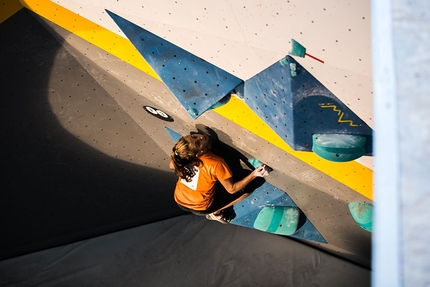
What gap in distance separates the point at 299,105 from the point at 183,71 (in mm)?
568

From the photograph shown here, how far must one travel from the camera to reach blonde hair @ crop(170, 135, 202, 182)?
2606mm

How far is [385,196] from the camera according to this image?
2.27ft

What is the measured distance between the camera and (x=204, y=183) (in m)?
2.70

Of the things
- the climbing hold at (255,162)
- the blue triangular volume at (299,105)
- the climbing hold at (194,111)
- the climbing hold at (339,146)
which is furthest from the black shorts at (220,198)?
the climbing hold at (339,146)

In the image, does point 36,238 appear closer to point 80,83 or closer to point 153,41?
point 80,83

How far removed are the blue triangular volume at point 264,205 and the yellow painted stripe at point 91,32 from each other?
0.68m

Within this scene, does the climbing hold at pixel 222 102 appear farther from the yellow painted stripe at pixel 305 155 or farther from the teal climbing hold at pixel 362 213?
the teal climbing hold at pixel 362 213

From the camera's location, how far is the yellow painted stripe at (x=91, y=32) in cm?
224

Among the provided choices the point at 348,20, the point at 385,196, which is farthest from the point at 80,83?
the point at 385,196

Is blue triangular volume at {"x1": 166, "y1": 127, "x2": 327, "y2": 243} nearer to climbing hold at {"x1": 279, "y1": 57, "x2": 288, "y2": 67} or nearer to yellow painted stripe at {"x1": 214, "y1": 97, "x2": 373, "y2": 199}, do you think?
yellow painted stripe at {"x1": 214, "y1": 97, "x2": 373, "y2": 199}

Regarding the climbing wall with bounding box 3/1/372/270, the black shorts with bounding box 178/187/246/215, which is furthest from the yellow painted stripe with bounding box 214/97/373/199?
the black shorts with bounding box 178/187/246/215

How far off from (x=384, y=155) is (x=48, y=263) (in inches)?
130

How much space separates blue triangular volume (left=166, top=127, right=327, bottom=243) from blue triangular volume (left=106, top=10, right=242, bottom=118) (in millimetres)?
751

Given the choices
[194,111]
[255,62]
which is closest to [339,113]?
[255,62]
